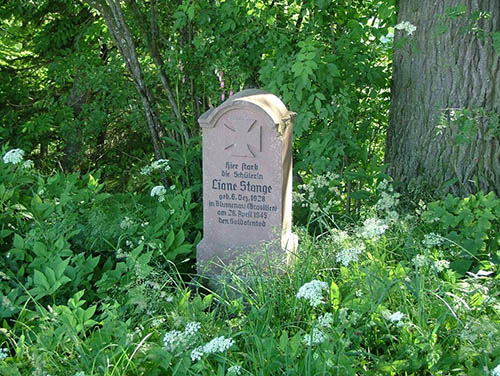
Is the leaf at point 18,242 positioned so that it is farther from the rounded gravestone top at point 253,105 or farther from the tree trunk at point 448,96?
the tree trunk at point 448,96

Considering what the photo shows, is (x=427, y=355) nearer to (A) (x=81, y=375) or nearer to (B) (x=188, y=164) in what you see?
(A) (x=81, y=375)

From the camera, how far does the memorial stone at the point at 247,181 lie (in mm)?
4477

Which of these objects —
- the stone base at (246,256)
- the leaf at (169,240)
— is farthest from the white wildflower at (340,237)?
the leaf at (169,240)

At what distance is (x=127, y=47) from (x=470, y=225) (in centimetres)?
359

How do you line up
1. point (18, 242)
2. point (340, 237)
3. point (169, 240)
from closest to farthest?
point (340, 237) < point (18, 242) < point (169, 240)

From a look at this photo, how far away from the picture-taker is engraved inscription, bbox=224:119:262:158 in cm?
449

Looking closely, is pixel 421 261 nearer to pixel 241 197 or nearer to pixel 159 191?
pixel 241 197

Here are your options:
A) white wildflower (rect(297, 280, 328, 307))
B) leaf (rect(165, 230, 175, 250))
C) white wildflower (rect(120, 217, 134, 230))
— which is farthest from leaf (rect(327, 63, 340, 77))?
white wildflower (rect(297, 280, 328, 307))

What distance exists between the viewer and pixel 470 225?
432 cm

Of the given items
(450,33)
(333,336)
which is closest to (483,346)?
(333,336)

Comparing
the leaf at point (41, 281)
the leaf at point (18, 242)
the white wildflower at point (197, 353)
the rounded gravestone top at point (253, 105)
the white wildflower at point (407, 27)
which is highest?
the white wildflower at point (407, 27)

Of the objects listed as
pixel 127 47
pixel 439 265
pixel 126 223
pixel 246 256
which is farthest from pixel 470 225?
pixel 127 47

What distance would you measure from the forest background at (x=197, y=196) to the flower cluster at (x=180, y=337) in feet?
0.21

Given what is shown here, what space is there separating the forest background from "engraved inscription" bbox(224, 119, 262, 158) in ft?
1.82
